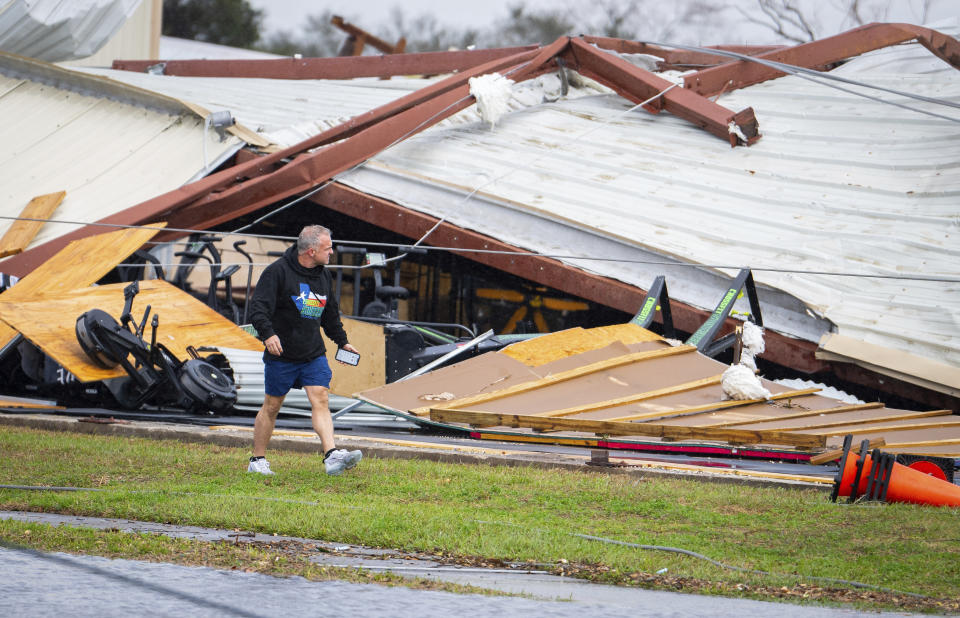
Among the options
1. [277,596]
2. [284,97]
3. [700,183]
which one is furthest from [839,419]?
[284,97]

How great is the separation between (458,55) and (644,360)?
36.4 ft

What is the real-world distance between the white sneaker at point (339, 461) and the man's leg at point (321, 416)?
0.44ft

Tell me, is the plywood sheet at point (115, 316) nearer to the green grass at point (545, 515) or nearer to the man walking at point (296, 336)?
the green grass at point (545, 515)

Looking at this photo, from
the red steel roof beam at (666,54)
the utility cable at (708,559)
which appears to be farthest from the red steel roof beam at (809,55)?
the utility cable at (708,559)

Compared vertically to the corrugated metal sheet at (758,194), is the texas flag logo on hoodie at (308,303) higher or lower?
lower

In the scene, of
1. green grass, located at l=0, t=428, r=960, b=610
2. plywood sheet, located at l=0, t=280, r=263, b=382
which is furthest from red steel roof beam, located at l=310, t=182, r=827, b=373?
green grass, located at l=0, t=428, r=960, b=610

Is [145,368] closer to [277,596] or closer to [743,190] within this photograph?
[277,596]

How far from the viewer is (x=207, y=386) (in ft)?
33.2

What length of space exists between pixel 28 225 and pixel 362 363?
237 inches

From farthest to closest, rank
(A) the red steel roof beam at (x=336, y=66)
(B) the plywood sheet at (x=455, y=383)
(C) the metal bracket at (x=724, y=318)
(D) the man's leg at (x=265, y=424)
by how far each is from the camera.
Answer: (A) the red steel roof beam at (x=336, y=66) < (C) the metal bracket at (x=724, y=318) < (B) the plywood sheet at (x=455, y=383) < (D) the man's leg at (x=265, y=424)

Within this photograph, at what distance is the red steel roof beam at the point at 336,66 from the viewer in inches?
782

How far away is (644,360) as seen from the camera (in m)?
10.3

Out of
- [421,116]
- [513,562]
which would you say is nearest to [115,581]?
[513,562]

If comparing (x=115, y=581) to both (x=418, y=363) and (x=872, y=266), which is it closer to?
(x=418, y=363)
